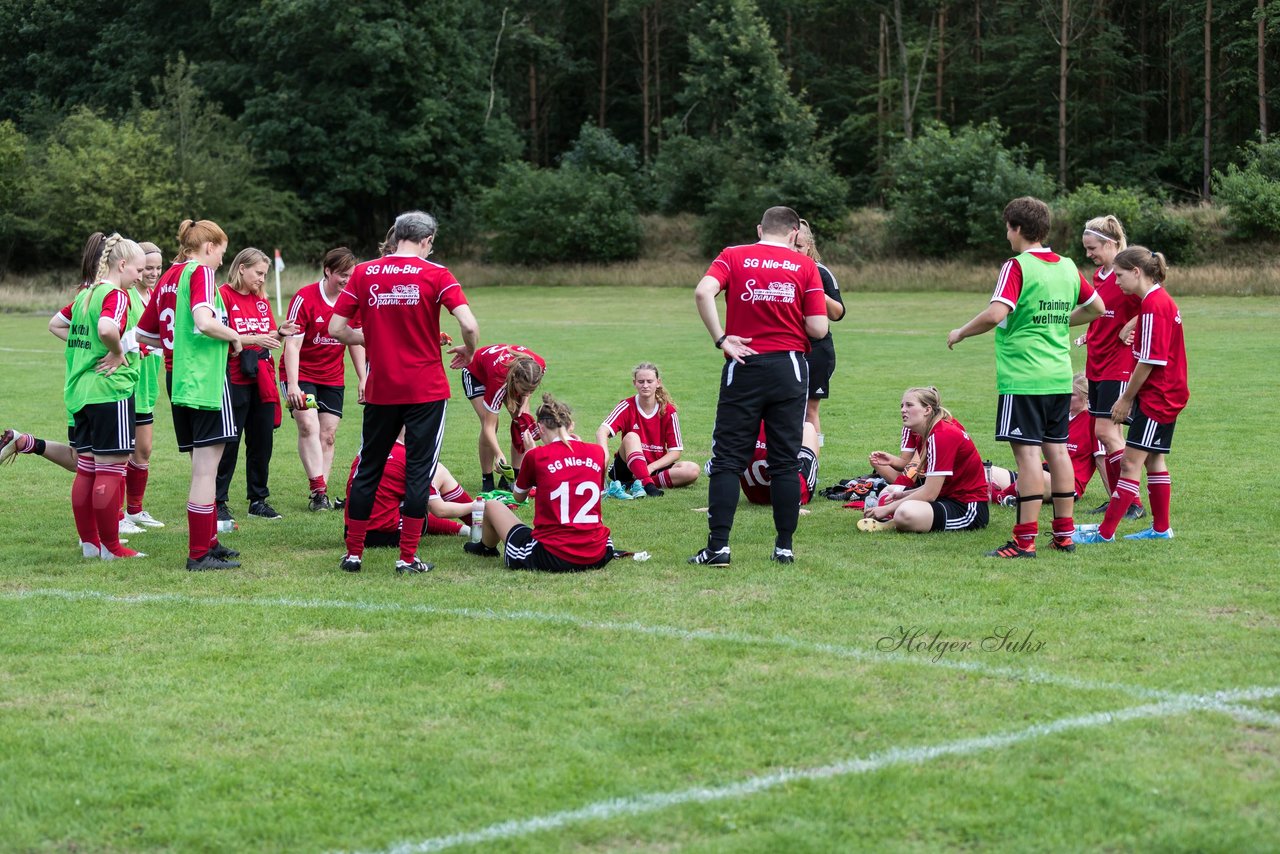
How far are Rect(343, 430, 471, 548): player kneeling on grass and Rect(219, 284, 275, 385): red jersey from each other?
143cm

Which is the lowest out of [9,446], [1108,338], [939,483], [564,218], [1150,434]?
[939,483]

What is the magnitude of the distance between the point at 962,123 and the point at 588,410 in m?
49.4

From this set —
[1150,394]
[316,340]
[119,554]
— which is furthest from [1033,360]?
[119,554]

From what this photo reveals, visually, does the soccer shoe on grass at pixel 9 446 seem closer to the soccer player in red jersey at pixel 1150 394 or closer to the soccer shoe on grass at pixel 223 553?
the soccer shoe on grass at pixel 223 553

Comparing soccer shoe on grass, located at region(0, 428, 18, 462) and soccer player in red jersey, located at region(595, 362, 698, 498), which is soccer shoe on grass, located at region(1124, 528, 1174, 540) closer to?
soccer player in red jersey, located at region(595, 362, 698, 498)

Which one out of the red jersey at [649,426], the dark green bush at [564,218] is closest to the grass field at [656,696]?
the red jersey at [649,426]

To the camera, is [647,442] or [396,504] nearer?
[396,504]

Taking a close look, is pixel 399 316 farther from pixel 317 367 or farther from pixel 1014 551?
pixel 1014 551

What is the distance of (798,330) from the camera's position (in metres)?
8.02

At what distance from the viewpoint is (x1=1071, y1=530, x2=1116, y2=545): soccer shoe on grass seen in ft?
28.1

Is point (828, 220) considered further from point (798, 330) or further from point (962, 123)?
point (798, 330)

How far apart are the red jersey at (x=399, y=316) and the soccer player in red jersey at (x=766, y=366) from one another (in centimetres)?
162

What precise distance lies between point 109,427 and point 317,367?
256 cm

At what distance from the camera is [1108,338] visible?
916cm
